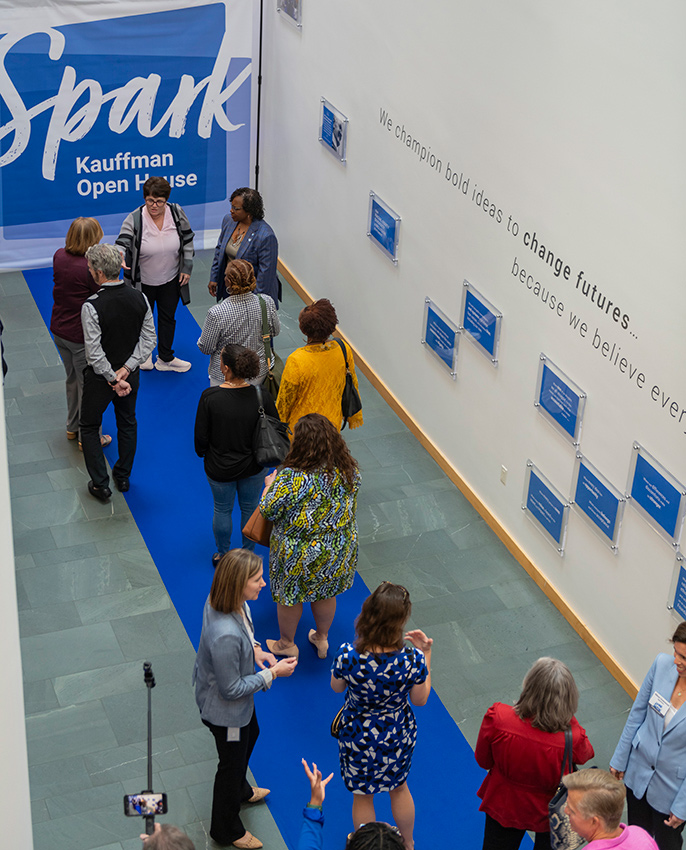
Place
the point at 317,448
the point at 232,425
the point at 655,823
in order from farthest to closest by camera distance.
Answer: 1. the point at 232,425
2. the point at 317,448
3. the point at 655,823

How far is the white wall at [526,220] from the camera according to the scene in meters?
4.88

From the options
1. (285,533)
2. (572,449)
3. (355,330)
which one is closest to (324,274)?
(355,330)

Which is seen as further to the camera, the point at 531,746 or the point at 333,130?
the point at 333,130

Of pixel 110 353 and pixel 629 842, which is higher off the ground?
pixel 629 842

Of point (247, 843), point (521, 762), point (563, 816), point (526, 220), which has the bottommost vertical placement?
point (247, 843)

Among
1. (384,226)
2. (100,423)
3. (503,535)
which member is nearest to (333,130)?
(384,226)

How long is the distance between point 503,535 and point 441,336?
1.36m

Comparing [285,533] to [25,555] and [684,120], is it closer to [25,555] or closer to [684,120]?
[25,555]

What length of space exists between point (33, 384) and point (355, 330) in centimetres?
247

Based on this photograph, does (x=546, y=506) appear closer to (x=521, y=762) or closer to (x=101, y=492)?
(x=521, y=762)

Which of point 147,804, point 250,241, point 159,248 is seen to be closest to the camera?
point 147,804

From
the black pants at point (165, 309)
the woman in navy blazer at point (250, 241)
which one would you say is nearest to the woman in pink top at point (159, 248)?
the black pants at point (165, 309)

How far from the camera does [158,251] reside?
7.45 m

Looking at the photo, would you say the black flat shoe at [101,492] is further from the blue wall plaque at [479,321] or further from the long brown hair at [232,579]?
the long brown hair at [232,579]
